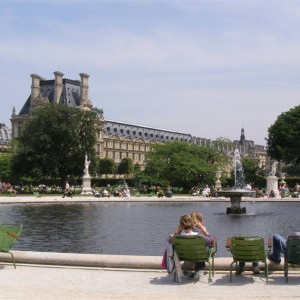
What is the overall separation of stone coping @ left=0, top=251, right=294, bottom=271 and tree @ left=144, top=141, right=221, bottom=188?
5856 centimetres

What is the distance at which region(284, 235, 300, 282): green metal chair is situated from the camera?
9.98 metres

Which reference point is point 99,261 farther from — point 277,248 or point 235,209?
point 235,209

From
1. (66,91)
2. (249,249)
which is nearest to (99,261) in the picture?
(249,249)

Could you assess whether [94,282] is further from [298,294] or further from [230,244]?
[298,294]

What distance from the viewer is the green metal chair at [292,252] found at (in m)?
9.98

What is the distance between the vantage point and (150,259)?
1117 cm

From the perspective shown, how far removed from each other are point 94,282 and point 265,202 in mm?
37316

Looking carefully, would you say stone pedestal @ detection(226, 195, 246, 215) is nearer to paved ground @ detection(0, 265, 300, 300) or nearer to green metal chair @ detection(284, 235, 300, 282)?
paved ground @ detection(0, 265, 300, 300)

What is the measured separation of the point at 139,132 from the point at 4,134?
133 ft

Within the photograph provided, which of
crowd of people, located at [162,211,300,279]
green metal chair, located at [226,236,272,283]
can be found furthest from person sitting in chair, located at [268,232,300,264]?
green metal chair, located at [226,236,272,283]

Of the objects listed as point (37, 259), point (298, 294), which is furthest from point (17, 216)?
point (298, 294)

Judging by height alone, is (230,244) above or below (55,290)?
above

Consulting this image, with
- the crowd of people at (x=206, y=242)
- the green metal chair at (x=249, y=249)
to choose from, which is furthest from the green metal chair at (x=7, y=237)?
the green metal chair at (x=249, y=249)

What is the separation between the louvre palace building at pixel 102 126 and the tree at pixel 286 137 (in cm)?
2660
